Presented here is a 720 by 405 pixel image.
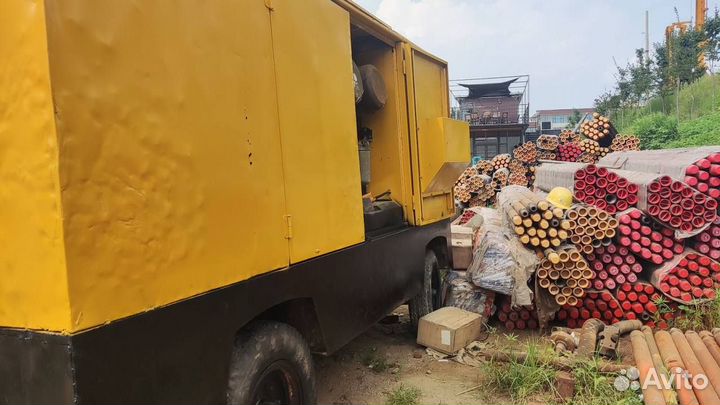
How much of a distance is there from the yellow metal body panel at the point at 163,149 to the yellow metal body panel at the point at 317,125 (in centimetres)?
14

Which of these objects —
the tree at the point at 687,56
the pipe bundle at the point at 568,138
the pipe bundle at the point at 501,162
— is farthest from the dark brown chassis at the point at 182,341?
the tree at the point at 687,56

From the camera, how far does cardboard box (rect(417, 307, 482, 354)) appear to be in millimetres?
4727

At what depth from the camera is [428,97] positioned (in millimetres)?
5016

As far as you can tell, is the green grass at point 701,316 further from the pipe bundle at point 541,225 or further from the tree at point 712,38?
the tree at point 712,38

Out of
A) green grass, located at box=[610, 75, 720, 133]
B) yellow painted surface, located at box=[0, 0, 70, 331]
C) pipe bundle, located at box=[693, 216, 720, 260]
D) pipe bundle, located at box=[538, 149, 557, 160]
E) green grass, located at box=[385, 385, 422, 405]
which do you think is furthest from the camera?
green grass, located at box=[610, 75, 720, 133]

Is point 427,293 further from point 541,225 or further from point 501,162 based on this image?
point 501,162

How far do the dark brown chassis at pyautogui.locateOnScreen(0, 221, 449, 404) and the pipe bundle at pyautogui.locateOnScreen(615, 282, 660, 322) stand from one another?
11.5 ft

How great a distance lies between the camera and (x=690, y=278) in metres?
5.27

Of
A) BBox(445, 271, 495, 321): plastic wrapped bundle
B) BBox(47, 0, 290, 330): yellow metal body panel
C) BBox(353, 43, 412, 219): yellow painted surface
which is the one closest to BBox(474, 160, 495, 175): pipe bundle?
BBox(445, 271, 495, 321): plastic wrapped bundle

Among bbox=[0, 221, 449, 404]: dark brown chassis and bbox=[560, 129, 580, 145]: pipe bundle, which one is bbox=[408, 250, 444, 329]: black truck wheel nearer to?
bbox=[0, 221, 449, 404]: dark brown chassis

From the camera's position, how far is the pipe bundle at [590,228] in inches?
213

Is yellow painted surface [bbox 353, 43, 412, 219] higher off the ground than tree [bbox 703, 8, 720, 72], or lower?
lower

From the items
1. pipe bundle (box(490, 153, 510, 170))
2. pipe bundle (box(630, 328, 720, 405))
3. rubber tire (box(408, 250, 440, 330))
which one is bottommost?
pipe bundle (box(630, 328, 720, 405))

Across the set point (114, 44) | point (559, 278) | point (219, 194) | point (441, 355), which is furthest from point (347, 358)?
point (114, 44)
